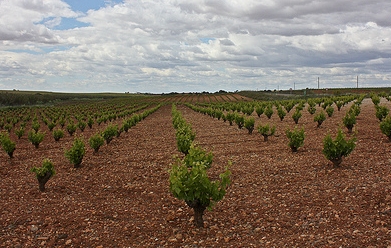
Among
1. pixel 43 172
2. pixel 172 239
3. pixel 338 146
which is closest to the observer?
pixel 172 239

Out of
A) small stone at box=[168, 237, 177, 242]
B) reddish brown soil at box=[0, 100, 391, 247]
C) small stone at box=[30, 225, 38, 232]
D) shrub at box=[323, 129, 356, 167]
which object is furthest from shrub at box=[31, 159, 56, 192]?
shrub at box=[323, 129, 356, 167]

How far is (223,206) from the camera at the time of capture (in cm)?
1016

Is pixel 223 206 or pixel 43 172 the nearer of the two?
pixel 223 206

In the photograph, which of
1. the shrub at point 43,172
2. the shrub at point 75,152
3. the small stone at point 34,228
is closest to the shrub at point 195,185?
the small stone at point 34,228

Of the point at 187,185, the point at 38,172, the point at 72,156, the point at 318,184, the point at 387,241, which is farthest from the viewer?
the point at 72,156

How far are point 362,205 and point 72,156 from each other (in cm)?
1175

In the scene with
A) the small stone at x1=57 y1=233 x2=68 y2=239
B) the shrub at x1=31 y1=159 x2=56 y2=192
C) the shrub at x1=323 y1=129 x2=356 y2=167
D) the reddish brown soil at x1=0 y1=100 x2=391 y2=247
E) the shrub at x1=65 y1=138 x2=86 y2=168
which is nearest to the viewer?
the reddish brown soil at x1=0 y1=100 x2=391 y2=247

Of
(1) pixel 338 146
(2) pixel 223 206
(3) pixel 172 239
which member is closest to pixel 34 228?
(3) pixel 172 239

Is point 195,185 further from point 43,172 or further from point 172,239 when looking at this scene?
point 43,172

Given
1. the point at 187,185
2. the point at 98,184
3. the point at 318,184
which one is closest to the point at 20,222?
the point at 98,184

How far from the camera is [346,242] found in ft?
23.4

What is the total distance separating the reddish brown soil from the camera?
8.01 metres

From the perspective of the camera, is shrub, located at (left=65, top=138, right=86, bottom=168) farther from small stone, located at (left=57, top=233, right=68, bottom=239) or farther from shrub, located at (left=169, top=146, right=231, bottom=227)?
shrub, located at (left=169, top=146, right=231, bottom=227)

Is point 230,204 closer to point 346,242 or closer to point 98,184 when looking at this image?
point 346,242
